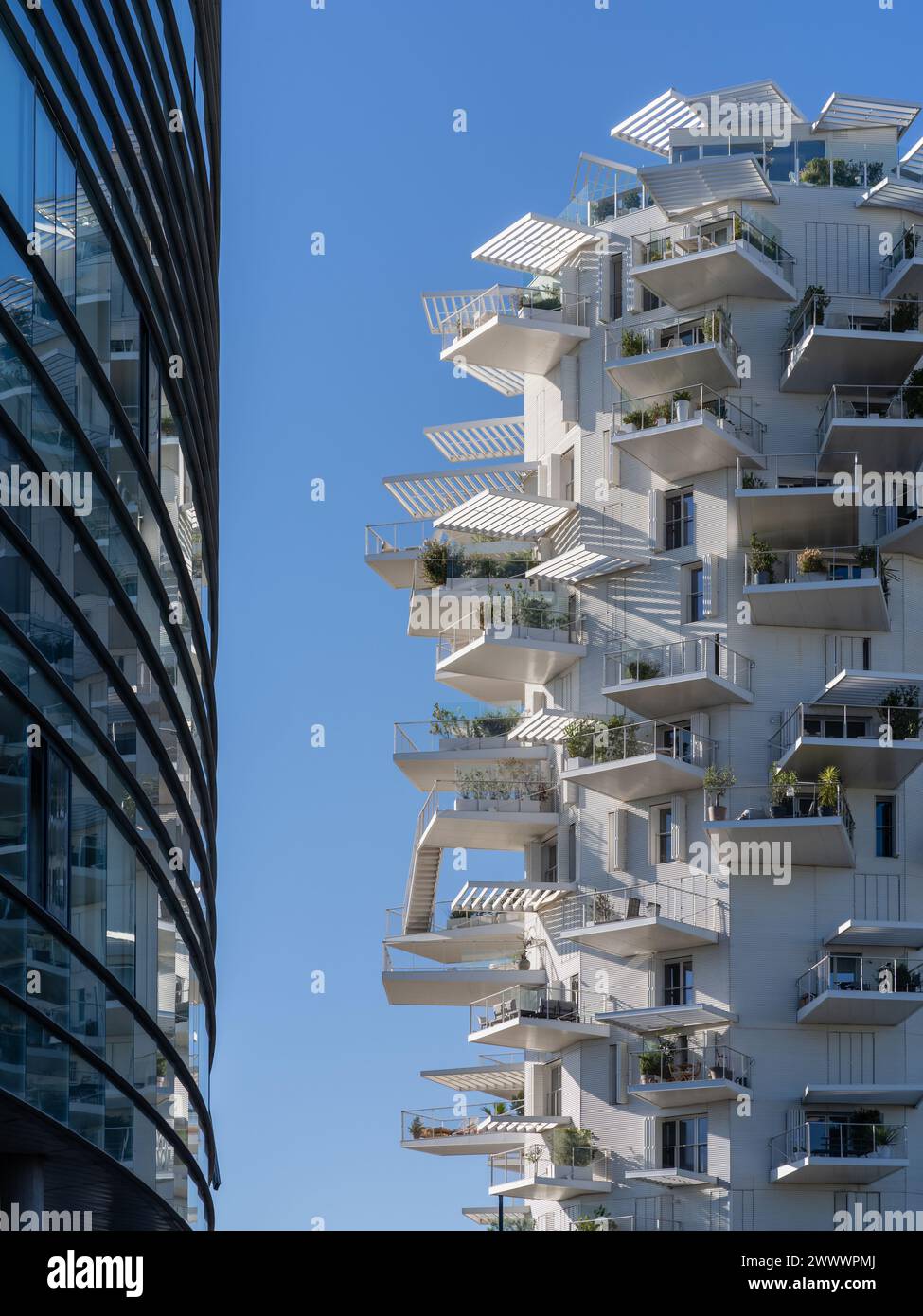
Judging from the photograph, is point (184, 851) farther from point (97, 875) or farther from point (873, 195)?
point (873, 195)

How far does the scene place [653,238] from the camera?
180 feet

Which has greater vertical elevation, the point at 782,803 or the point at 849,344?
the point at 849,344

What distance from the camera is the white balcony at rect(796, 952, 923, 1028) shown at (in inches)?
1833

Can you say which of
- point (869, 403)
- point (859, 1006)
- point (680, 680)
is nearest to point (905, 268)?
point (869, 403)

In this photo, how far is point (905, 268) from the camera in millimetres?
51625

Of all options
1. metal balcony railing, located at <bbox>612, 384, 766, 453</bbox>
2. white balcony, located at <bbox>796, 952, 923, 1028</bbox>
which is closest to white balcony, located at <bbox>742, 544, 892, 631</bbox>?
metal balcony railing, located at <bbox>612, 384, 766, 453</bbox>

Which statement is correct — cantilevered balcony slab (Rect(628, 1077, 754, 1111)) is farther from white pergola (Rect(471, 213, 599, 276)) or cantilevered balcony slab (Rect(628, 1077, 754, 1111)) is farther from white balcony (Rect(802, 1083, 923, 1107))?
white pergola (Rect(471, 213, 599, 276))

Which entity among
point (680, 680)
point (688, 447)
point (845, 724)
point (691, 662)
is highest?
point (688, 447)

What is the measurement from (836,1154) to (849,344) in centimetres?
1912

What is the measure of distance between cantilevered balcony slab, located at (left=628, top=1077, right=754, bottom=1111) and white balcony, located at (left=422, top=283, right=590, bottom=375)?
65.1 ft

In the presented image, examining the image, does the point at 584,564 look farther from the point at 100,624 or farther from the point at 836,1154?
the point at 100,624
